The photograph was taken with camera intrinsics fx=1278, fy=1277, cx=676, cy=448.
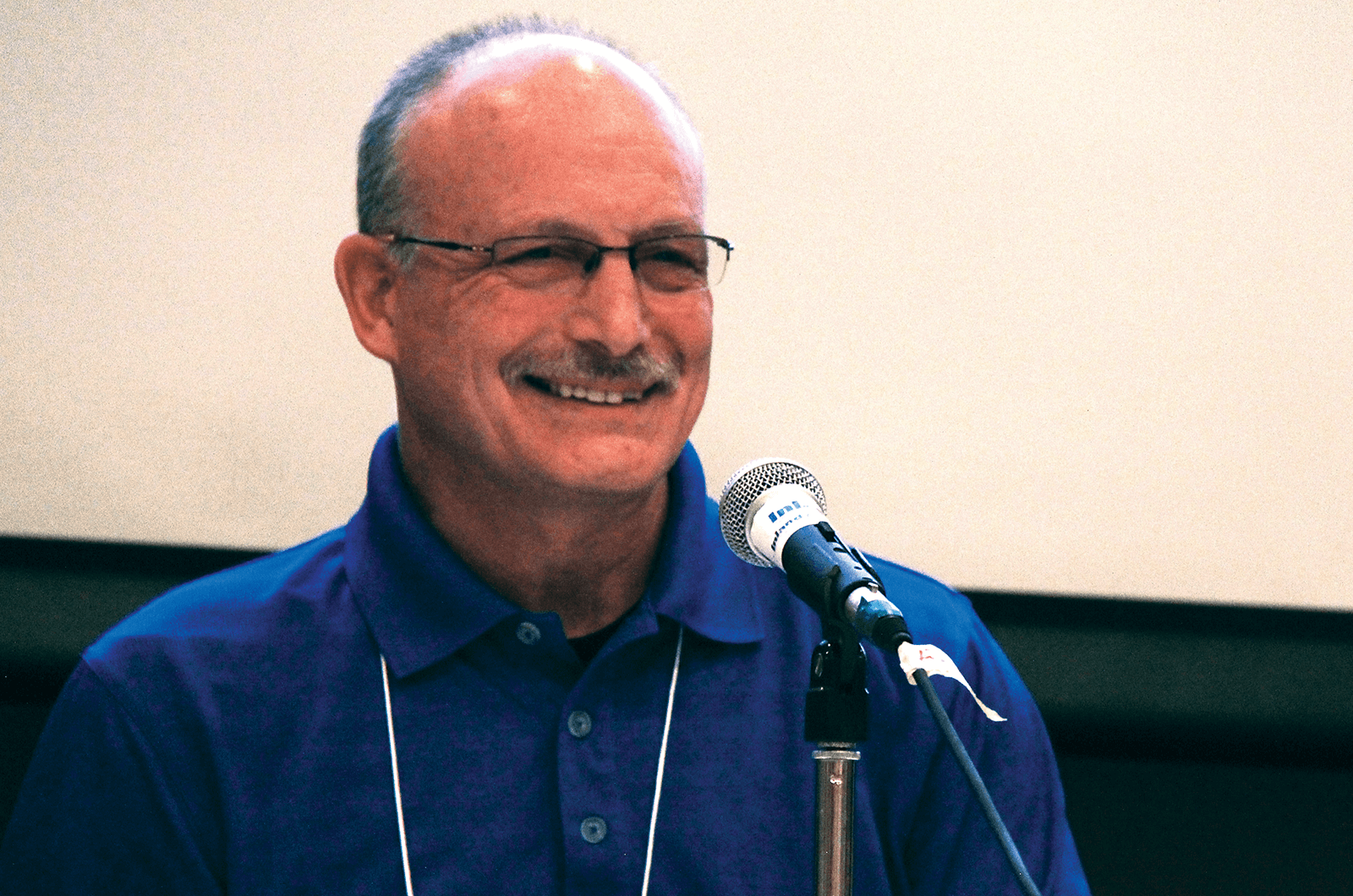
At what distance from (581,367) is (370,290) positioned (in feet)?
1.01

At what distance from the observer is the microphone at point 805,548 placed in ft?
2.65

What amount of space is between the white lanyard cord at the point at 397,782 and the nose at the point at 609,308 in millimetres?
386

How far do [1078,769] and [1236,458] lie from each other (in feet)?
1.73

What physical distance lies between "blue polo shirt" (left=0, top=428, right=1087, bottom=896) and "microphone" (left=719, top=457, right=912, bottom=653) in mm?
348

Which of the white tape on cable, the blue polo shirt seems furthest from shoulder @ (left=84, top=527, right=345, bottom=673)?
the white tape on cable

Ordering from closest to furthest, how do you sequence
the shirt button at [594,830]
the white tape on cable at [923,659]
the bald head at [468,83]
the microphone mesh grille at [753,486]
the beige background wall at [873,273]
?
the white tape on cable at [923,659] < the microphone mesh grille at [753,486] < the shirt button at [594,830] < the bald head at [468,83] < the beige background wall at [873,273]

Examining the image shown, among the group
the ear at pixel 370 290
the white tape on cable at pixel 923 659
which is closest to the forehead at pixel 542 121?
the ear at pixel 370 290

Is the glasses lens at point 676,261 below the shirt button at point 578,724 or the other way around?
the other way around

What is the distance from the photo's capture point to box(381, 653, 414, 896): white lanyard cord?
1.20 meters

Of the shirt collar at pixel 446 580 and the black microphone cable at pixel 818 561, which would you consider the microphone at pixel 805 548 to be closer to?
the black microphone cable at pixel 818 561

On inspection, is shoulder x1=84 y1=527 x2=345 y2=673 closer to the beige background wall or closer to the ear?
the ear

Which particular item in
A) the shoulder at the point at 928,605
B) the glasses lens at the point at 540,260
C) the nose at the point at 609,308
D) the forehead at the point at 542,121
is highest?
the forehead at the point at 542,121

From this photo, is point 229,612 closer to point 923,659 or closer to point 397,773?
point 397,773

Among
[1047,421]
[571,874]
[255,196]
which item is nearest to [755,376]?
[1047,421]
